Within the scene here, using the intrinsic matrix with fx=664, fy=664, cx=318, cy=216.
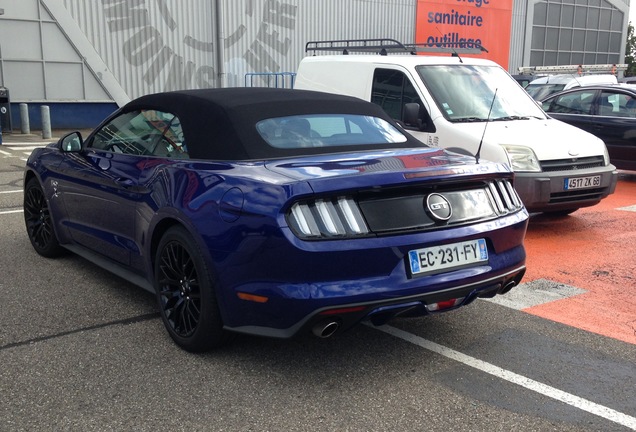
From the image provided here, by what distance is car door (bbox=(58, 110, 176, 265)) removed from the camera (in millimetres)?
4395

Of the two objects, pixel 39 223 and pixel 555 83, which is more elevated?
pixel 555 83

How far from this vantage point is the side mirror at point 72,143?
530 cm

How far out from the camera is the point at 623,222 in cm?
795

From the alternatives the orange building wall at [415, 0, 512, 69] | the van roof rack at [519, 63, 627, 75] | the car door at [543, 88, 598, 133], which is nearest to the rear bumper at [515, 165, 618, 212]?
the car door at [543, 88, 598, 133]

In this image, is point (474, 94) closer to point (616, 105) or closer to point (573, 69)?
A: point (616, 105)

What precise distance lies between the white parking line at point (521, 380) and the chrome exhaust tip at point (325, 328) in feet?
2.92

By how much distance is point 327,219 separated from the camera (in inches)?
129

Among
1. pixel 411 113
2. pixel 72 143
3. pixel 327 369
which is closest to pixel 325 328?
pixel 327 369

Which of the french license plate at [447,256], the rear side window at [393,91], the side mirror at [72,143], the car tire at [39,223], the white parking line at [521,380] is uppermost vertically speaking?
the rear side window at [393,91]

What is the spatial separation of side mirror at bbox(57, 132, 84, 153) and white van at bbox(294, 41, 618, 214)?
3.35m

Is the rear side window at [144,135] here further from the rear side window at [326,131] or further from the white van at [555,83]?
the white van at [555,83]

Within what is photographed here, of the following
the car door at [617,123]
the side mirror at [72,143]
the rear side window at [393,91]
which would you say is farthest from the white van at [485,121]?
the side mirror at [72,143]

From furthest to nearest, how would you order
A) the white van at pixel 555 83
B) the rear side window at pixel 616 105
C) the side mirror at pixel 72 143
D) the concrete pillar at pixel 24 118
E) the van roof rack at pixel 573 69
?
the van roof rack at pixel 573 69, the concrete pillar at pixel 24 118, the white van at pixel 555 83, the rear side window at pixel 616 105, the side mirror at pixel 72 143

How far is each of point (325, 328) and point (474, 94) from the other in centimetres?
528
